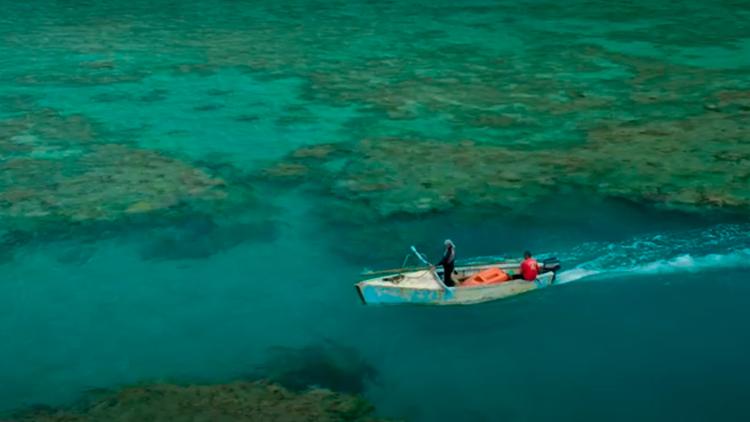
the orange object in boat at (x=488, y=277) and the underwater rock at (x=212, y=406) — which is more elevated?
the orange object in boat at (x=488, y=277)

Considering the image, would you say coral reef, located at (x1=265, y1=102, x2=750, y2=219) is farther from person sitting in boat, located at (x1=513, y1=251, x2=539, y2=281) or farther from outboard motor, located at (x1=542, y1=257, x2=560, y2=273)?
person sitting in boat, located at (x1=513, y1=251, x2=539, y2=281)

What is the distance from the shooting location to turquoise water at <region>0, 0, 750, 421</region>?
17.8 meters

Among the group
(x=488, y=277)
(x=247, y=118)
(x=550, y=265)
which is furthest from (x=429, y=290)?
(x=247, y=118)

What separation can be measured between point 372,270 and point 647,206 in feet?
28.9

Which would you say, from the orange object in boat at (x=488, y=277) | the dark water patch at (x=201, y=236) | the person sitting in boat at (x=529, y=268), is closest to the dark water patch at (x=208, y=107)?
the dark water patch at (x=201, y=236)

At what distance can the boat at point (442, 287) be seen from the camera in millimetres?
19391

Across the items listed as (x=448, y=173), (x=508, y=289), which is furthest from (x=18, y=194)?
(x=508, y=289)

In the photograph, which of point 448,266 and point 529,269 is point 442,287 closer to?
point 448,266

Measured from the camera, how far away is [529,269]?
64.0 ft

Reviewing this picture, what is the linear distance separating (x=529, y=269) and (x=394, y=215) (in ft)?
19.5

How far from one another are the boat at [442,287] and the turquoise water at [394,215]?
1.19 feet

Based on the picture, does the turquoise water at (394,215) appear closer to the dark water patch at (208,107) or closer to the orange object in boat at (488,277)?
the dark water patch at (208,107)

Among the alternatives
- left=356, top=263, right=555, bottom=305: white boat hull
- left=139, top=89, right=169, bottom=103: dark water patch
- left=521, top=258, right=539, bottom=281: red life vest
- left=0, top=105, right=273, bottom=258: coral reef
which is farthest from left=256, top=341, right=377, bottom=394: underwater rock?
left=139, top=89, right=169, bottom=103: dark water patch

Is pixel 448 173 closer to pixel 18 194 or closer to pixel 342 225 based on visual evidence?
pixel 342 225
